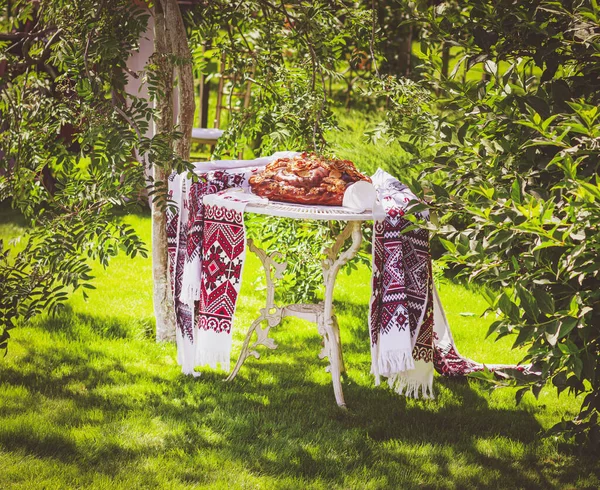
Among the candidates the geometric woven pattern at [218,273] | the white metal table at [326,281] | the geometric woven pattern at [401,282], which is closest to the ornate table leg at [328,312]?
the white metal table at [326,281]

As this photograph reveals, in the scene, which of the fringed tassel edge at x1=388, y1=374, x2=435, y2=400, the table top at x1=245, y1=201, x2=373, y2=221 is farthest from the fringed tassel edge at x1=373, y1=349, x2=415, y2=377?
the table top at x1=245, y1=201, x2=373, y2=221

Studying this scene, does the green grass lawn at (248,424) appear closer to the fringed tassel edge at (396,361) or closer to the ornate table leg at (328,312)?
the ornate table leg at (328,312)

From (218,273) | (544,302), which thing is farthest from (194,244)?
(544,302)

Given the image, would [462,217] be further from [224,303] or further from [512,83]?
[224,303]

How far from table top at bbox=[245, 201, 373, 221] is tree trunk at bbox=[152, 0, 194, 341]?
3.18 feet

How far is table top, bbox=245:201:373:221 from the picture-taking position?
317 centimetres

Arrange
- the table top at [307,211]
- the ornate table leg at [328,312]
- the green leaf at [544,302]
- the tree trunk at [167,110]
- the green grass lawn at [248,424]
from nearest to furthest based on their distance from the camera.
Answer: the green leaf at [544,302], the green grass lawn at [248,424], the table top at [307,211], the ornate table leg at [328,312], the tree trunk at [167,110]

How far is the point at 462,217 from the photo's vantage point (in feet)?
8.43

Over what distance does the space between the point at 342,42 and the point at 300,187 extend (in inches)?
52.1

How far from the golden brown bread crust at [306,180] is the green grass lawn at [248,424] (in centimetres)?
106

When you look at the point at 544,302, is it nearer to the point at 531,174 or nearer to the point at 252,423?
the point at 531,174

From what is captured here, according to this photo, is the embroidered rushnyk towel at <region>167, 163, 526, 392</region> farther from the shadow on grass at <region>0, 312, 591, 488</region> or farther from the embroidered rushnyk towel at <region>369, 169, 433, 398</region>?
the shadow on grass at <region>0, 312, 591, 488</region>

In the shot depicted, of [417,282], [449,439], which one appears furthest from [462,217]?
[449,439]

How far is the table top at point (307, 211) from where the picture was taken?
3.17 metres
